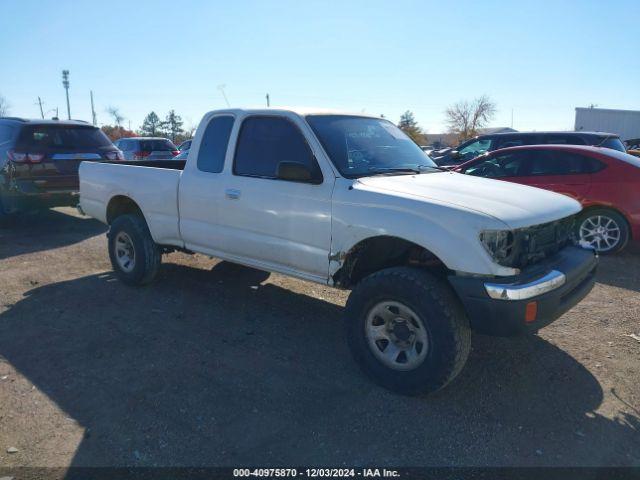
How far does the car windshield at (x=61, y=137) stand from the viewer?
8523mm

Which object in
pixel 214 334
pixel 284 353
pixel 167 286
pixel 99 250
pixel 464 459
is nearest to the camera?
pixel 464 459

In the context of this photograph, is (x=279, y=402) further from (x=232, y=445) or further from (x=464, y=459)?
(x=464, y=459)

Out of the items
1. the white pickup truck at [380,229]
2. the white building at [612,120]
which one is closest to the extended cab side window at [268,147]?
the white pickup truck at [380,229]

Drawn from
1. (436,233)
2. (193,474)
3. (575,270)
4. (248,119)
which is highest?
(248,119)

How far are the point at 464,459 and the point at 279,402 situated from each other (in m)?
1.24

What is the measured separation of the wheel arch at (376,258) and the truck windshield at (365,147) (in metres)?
0.57

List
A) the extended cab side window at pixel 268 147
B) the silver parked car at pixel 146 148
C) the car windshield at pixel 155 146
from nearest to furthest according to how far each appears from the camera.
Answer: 1. the extended cab side window at pixel 268 147
2. the silver parked car at pixel 146 148
3. the car windshield at pixel 155 146

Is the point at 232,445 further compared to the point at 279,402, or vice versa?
the point at 279,402

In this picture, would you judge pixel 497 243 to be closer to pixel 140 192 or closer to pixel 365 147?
pixel 365 147

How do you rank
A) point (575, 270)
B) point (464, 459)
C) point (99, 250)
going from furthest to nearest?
point (99, 250) → point (575, 270) → point (464, 459)

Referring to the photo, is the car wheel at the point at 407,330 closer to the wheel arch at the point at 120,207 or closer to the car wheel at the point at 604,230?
the wheel arch at the point at 120,207

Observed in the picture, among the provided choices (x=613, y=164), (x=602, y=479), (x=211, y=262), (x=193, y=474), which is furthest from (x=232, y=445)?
(x=613, y=164)

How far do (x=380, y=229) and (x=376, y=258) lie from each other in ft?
1.73

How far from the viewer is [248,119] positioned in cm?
457
